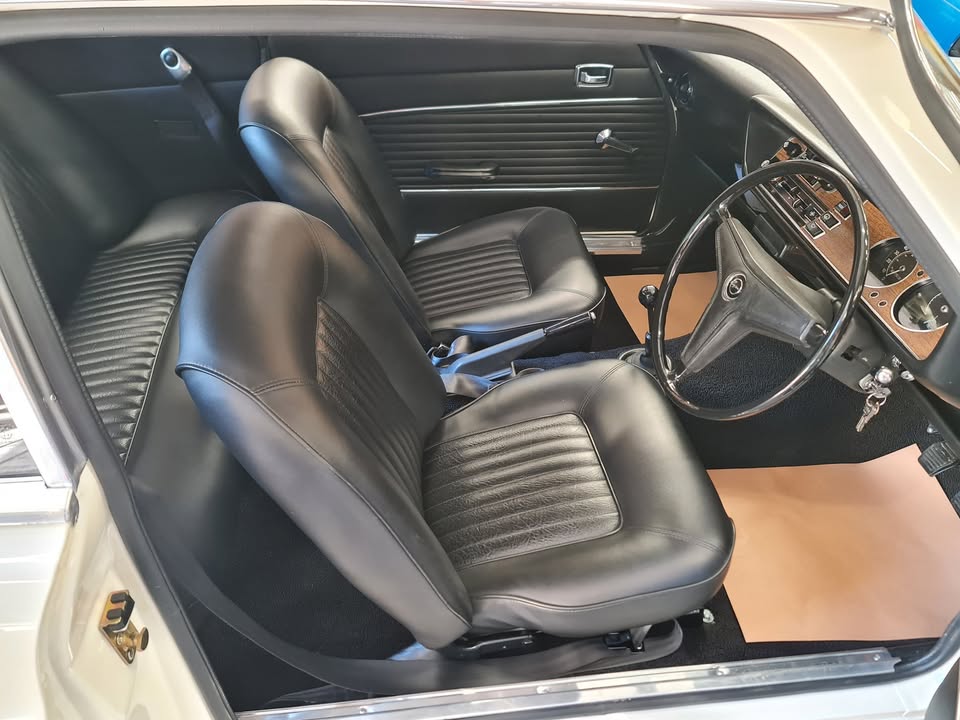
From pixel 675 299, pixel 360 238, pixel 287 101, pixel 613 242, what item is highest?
pixel 287 101

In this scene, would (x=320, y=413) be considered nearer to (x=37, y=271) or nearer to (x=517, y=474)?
(x=37, y=271)

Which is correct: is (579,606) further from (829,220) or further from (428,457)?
(829,220)

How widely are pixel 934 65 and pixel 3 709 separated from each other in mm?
1213

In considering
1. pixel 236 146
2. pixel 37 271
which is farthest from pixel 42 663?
pixel 236 146

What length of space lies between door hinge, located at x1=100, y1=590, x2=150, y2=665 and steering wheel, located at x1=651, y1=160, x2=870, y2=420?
99cm

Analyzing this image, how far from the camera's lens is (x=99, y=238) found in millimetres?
1736

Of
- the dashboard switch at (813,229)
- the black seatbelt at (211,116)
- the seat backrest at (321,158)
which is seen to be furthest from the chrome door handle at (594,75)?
the black seatbelt at (211,116)

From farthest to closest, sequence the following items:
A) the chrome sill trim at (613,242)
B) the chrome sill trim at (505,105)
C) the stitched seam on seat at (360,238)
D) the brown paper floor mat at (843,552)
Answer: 1. the chrome sill trim at (613,242)
2. the chrome sill trim at (505,105)
3. the brown paper floor mat at (843,552)
4. the stitched seam on seat at (360,238)

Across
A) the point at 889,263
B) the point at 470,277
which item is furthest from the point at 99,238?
the point at 889,263

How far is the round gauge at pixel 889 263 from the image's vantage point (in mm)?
1187

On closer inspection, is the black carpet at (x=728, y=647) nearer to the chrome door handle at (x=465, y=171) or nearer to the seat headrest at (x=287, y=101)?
the seat headrest at (x=287, y=101)

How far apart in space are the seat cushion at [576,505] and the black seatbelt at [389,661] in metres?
0.13

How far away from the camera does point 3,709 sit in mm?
565

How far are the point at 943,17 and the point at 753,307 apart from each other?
1.76m
